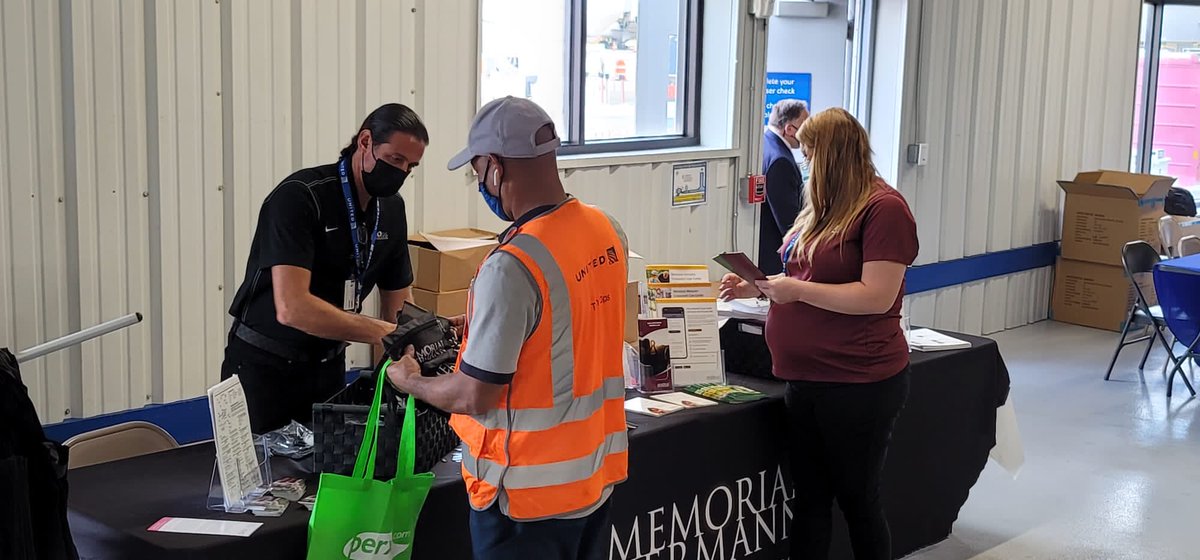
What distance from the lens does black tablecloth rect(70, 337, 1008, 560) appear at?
243 cm

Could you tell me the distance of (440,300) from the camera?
179 inches

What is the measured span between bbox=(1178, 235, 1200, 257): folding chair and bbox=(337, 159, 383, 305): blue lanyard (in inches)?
240

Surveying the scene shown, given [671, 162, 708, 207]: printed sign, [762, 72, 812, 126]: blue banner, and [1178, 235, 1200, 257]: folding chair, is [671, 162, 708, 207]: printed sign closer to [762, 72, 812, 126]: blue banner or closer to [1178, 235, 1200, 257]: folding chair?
[762, 72, 812, 126]: blue banner

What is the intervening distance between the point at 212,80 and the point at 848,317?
92.9 inches

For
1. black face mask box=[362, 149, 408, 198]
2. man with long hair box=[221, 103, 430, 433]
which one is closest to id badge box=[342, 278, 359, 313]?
man with long hair box=[221, 103, 430, 433]

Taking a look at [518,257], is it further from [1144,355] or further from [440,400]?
[1144,355]

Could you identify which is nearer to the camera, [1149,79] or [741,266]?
[741,266]

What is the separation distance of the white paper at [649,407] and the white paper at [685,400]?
0.03 meters

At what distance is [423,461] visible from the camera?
2713mm

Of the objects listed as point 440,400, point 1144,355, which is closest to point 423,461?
point 440,400

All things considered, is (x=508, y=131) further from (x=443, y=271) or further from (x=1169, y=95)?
(x=1169, y=95)

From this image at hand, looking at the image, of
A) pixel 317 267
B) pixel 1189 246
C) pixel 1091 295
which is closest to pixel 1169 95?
pixel 1091 295

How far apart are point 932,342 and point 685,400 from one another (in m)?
1.12

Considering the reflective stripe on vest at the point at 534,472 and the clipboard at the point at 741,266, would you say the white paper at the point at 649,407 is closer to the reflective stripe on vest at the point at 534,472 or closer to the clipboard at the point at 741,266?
the clipboard at the point at 741,266
